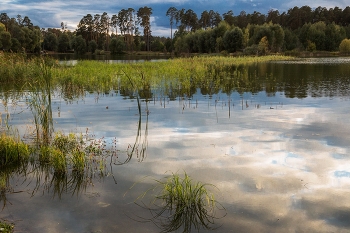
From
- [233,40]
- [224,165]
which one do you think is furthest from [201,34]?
[224,165]

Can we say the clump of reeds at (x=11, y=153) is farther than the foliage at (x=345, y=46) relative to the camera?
No

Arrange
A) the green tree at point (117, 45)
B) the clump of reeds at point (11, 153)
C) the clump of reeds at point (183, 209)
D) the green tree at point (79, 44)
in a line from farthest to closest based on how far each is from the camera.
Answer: the green tree at point (79, 44) < the green tree at point (117, 45) < the clump of reeds at point (11, 153) < the clump of reeds at point (183, 209)

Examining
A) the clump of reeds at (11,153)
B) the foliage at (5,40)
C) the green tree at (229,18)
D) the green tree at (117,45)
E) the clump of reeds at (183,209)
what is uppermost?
the green tree at (229,18)

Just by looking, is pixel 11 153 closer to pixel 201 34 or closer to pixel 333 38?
pixel 201 34

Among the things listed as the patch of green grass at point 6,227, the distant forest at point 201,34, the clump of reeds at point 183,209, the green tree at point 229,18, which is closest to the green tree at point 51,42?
the distant forest at point 201,34

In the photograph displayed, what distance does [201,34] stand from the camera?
113 metres

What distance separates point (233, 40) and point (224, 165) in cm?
9435

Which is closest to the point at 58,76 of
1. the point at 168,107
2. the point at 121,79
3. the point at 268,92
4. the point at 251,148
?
the point at 121,79

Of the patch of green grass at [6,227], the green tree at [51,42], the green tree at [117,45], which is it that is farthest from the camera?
the green tree at [51,42]

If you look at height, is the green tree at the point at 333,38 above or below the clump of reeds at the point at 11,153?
above

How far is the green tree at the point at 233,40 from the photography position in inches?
3895

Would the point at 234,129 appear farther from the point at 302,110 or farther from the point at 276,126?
the point at 302,110

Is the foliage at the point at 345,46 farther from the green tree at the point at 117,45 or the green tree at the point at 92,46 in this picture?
the green tree at the point at 92,46

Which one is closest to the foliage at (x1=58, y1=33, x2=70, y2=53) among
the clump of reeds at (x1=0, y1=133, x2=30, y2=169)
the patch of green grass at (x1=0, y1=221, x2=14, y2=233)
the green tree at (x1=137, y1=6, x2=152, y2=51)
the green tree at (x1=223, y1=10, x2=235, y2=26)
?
the green tree at (x1=137, y1=6, x2=152, y2=51)
